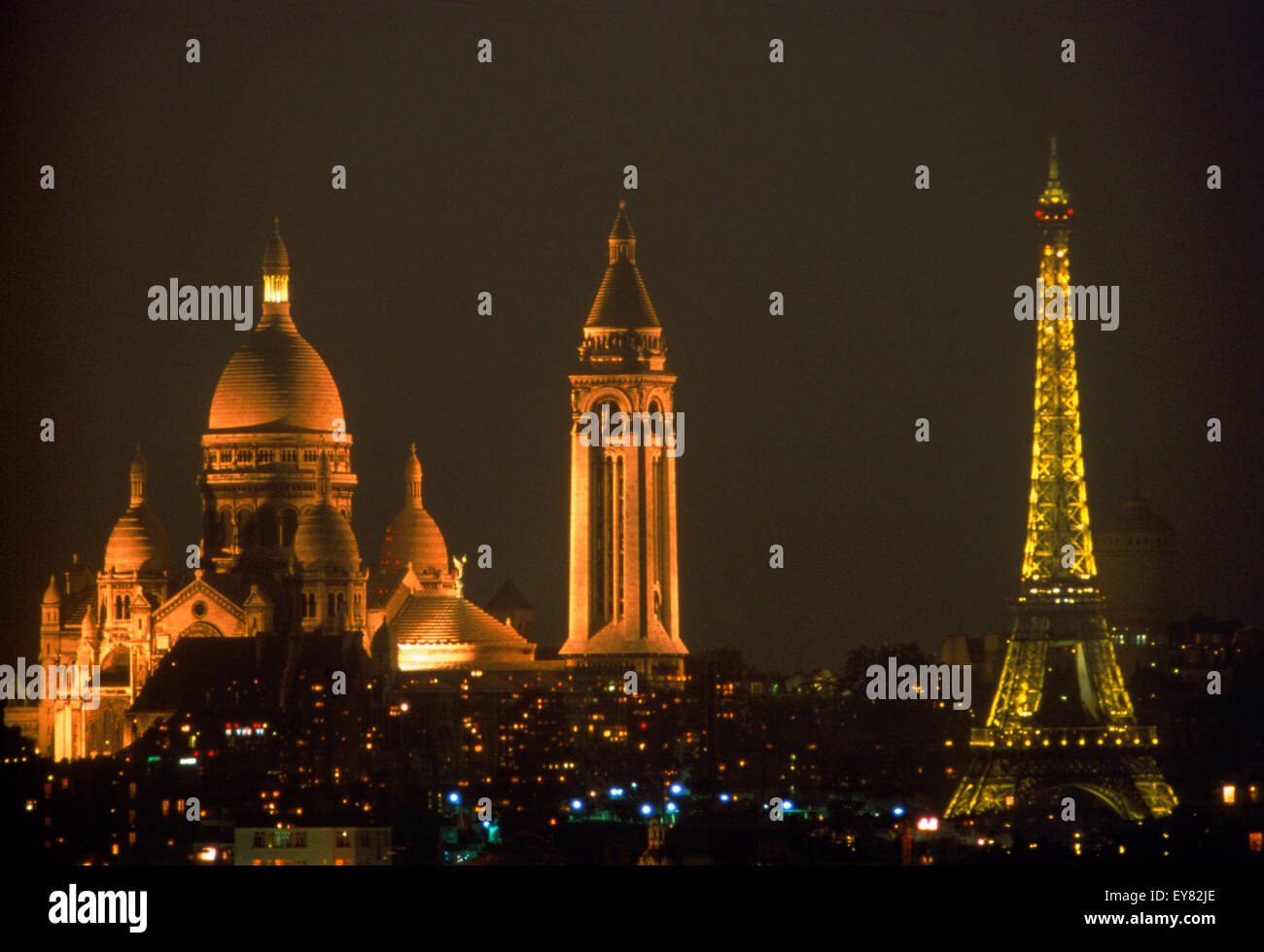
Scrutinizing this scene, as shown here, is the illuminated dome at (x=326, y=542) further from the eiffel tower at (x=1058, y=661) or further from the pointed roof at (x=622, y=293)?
the eiffel tower at (x=1058, y=661)

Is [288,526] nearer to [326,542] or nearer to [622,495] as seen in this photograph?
Answer: [326,542]

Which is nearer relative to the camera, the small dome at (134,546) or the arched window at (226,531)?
the small dome at (134,546)

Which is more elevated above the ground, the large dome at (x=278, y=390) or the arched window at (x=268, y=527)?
the large dome at (x=278, y=390)

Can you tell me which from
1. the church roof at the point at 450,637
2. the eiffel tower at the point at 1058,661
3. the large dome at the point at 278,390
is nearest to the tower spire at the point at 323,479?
the large dome at the point at 278,390

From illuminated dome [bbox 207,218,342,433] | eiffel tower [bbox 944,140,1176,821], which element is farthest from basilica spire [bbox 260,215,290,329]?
eiffel tower [bbox 944,140,1176,821]

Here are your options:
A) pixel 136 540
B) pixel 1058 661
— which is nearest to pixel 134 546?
pixel 136 540
